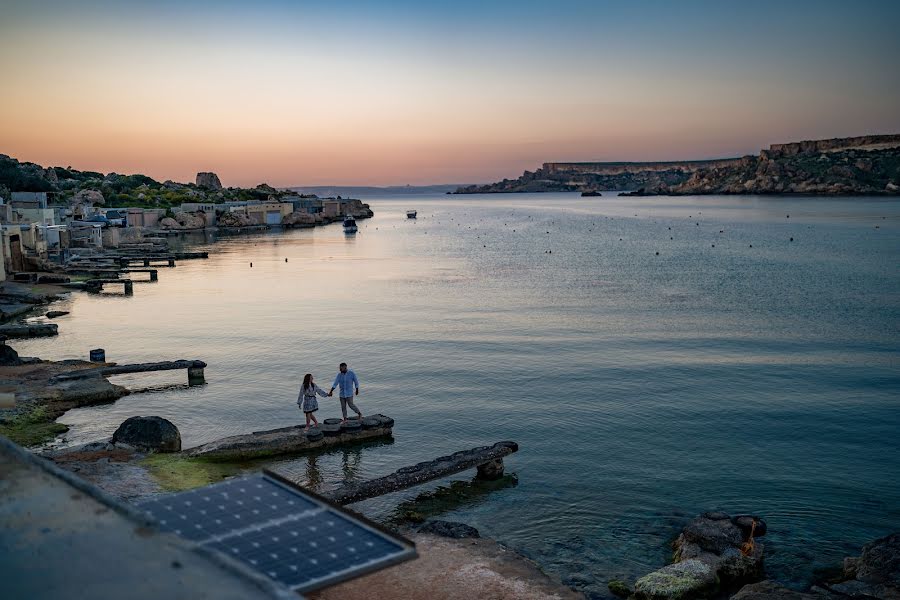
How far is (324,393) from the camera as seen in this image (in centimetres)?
2038

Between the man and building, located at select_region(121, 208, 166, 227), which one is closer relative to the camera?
the man

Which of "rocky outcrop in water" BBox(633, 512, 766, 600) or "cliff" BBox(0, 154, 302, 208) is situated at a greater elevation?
"cliff" BBox(0, 154, 302, 208)

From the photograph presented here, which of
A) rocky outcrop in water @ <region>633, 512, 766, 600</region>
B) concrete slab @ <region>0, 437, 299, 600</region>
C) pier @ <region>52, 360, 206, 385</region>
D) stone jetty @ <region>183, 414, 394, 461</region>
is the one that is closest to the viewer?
concrete slab @ <region>0, 437, 299, 600</region>

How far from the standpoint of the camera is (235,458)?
18.8m

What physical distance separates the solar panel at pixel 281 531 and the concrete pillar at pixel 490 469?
35.1 feet

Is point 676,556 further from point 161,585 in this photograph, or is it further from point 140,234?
point 140,234

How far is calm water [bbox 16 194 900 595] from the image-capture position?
17203 millimetres

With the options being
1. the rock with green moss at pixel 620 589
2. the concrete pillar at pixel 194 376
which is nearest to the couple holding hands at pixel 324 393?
the concrete pillar at pixel 194 376

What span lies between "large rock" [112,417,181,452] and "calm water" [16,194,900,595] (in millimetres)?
2013

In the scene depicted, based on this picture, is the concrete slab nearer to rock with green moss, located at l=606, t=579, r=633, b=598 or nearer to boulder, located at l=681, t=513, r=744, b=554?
rock with green moss, located at l=606, t=579, r=633, b=598

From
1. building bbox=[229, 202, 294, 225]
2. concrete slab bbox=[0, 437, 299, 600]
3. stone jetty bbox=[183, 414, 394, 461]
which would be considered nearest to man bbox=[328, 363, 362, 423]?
stone jetty bbox=[183, 414, 394, 461]

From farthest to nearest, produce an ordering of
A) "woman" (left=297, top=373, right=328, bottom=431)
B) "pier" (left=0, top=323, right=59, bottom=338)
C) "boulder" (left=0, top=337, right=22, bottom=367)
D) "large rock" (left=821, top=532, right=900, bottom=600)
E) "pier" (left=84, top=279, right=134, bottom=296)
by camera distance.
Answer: "pier" (left=84, top=279, right=134, bottom=296) → "pier" (left=0, top=323, right=59, bottom=338) → "boulder" (left=0, top=337, right=22, bottom=367) → "woman" (left=297, top=373, right=328, bottom=431) → "large rock" (left=821, top=532, right=900, bottom=600)

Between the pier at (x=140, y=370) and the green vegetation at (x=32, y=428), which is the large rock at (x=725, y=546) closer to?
the green vegetation at (x=32, y=428)

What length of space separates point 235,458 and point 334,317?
77.6 feet
